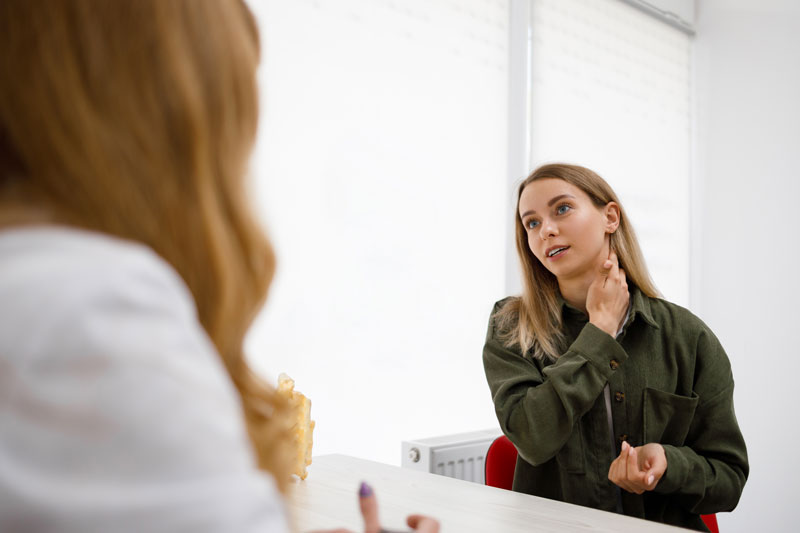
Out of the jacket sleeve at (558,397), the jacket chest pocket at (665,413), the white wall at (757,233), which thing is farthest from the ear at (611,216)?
the white wall at (757,233)

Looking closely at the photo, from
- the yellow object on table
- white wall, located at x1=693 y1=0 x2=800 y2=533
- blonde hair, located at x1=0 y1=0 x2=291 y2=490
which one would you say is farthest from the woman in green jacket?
white wall, located at x1=693 y1=0 x2=800 y2=533

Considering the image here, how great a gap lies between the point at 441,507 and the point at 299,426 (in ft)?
1.28

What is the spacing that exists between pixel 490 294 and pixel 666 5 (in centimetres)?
210

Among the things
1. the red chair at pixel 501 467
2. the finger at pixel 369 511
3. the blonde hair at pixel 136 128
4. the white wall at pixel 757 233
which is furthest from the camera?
the white wall at pixel 757 233

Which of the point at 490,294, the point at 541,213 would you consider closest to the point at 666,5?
the point at 490,294

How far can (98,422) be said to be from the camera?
36 cm

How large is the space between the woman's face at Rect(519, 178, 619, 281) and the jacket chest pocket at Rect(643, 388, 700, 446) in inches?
13.9

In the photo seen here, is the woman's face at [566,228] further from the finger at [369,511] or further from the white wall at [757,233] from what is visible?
the white wall at [757,233]

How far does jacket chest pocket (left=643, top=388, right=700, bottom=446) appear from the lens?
1.64 m

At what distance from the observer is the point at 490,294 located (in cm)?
314

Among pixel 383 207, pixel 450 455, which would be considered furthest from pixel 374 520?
pixel 383 207

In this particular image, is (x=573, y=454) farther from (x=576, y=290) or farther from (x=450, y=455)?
(x=450, y=455)

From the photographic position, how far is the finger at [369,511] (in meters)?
0.76

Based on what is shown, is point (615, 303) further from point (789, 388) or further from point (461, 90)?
point (789, 388)
